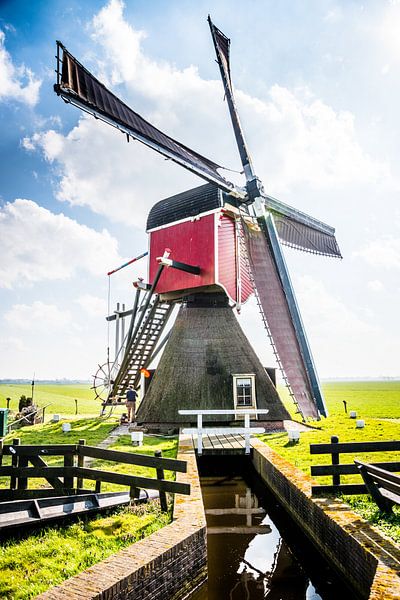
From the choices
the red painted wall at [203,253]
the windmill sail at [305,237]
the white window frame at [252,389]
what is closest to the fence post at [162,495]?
the white window frame at [252,389]

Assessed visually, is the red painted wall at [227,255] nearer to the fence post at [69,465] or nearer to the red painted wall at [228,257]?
the red painted wall at [228,257]

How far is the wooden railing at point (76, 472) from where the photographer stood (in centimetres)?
656

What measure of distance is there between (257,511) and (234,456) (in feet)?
12.0

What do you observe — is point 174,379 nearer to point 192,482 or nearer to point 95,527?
point 192,482

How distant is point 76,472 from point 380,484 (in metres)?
4.83

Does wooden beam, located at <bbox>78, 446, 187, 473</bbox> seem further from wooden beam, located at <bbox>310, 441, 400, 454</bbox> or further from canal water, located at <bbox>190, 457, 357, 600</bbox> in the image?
wooden beam, located at <bbox>310, 441, 400, 454</bbox>

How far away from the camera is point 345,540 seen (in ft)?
17.0

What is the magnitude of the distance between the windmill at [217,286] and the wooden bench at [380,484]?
7114 millimetres

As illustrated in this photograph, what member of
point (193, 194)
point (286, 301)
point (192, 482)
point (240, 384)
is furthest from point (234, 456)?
point (193, 194)

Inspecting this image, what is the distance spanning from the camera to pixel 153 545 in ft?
15.6

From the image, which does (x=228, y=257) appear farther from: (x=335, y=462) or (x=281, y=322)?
(x=335, y=462)

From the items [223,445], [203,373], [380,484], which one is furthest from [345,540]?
[203,373]

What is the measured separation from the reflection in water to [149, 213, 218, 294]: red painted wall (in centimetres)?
945

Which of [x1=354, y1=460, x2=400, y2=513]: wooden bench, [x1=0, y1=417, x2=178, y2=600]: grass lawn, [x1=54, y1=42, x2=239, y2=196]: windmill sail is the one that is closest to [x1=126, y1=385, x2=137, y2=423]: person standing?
[x1=54, y1=42, x2=239, y2=196]: windmill sail
